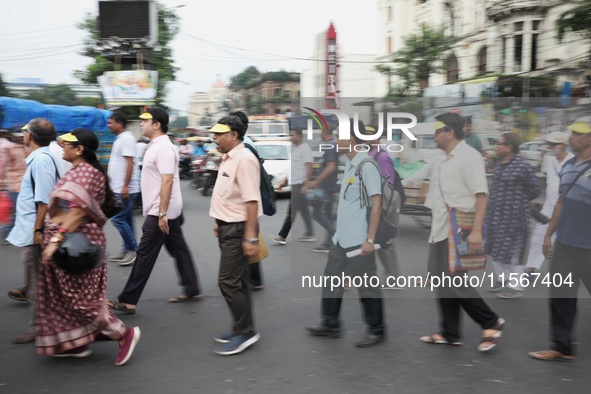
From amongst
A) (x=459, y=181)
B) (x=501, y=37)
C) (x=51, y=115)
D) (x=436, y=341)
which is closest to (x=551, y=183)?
(x=459, y=181)

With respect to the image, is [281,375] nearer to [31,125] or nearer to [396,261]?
[396,261]

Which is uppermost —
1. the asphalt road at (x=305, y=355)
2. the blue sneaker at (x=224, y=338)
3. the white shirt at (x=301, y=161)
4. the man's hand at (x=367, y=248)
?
the white shirt at (x=301, y=161)

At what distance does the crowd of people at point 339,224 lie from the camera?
4.04m

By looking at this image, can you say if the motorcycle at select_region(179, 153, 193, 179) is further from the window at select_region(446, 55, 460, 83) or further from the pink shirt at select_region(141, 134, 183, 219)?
the window at select_region(446, 55, 460, 83)

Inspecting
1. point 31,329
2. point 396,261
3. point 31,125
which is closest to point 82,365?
point 31,329

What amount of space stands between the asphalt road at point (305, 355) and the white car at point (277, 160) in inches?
353

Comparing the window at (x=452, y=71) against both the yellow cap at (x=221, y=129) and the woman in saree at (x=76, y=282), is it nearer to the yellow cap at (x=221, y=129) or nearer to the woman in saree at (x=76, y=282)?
the yellow cap at (x=221, y=129)

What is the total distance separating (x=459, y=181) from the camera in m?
4.28

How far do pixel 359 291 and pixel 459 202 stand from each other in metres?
0.98

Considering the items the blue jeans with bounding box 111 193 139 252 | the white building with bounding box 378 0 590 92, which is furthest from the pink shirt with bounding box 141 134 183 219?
the white building with bounding box 378 0 590 92

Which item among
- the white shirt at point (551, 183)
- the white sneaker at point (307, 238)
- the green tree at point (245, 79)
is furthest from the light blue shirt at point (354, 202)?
the green tree at point (245, 79)

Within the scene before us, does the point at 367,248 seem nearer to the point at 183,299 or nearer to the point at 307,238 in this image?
the point at 307,238

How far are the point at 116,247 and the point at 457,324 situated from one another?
5755mm

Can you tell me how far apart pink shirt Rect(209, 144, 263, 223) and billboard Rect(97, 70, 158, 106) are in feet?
79.6
